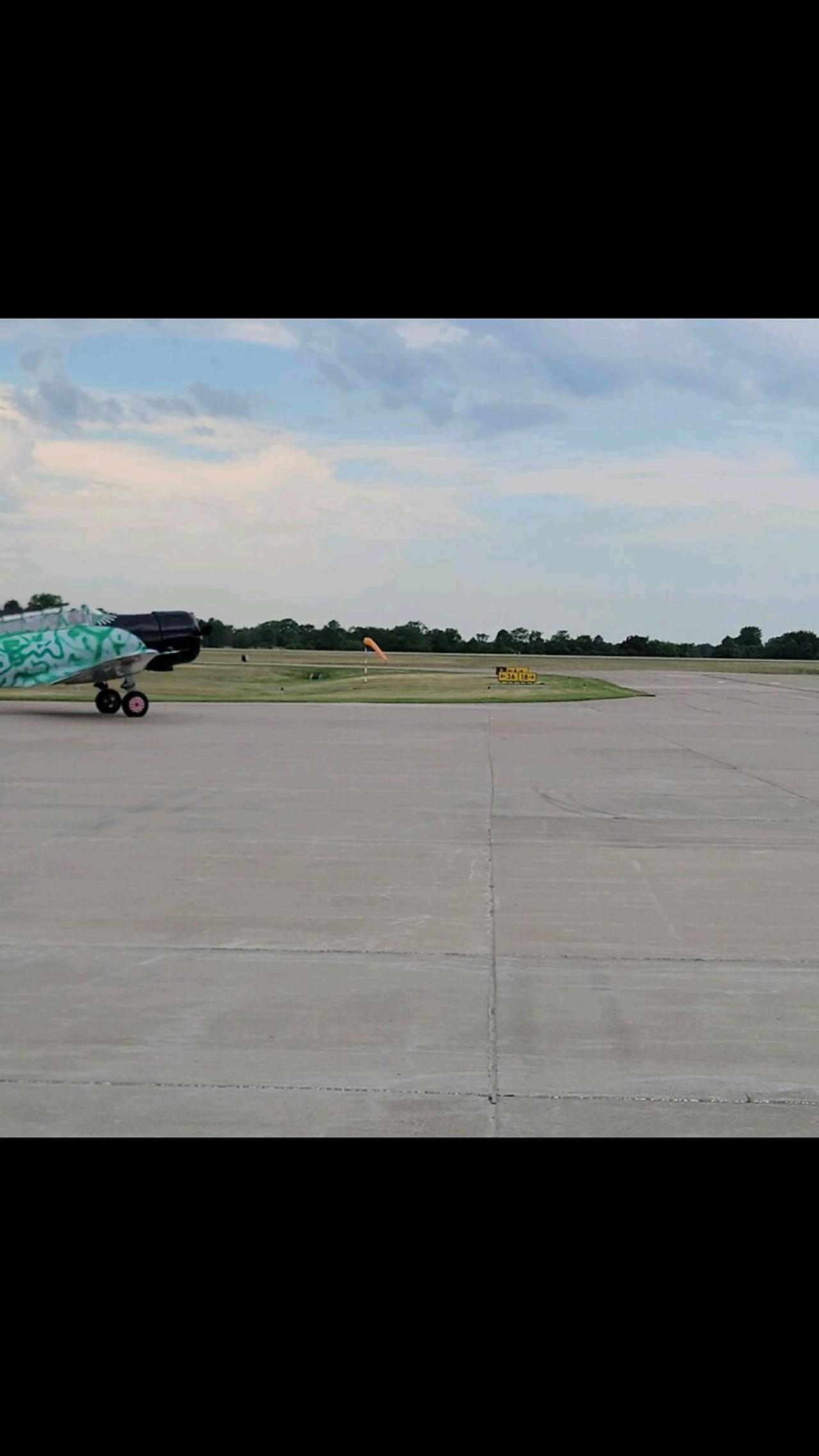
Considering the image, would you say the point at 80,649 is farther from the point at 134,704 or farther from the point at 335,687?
the point at 335,687

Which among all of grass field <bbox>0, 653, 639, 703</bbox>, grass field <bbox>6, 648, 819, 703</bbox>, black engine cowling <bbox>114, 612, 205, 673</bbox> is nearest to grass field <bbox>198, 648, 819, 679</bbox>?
grass field <bbox>6, 648, 819, 703</bbox>

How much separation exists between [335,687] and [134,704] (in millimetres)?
16199

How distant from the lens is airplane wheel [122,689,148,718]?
2847 centimetres

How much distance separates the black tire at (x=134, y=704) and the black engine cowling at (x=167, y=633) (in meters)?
1.04

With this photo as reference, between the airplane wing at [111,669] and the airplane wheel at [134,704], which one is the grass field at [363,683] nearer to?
the airplane wing at [111,669]

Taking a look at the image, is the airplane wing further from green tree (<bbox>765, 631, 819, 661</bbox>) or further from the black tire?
green tree (<bbox>765, 631, 819, 661</bbox>)

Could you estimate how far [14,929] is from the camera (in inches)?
332

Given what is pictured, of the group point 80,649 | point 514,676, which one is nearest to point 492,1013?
point 80,649

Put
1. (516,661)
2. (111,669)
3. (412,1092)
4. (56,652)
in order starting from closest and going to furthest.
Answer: (412,1092)
(56,652)
(111,669)
(516,661)

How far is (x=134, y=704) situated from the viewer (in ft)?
93.6
